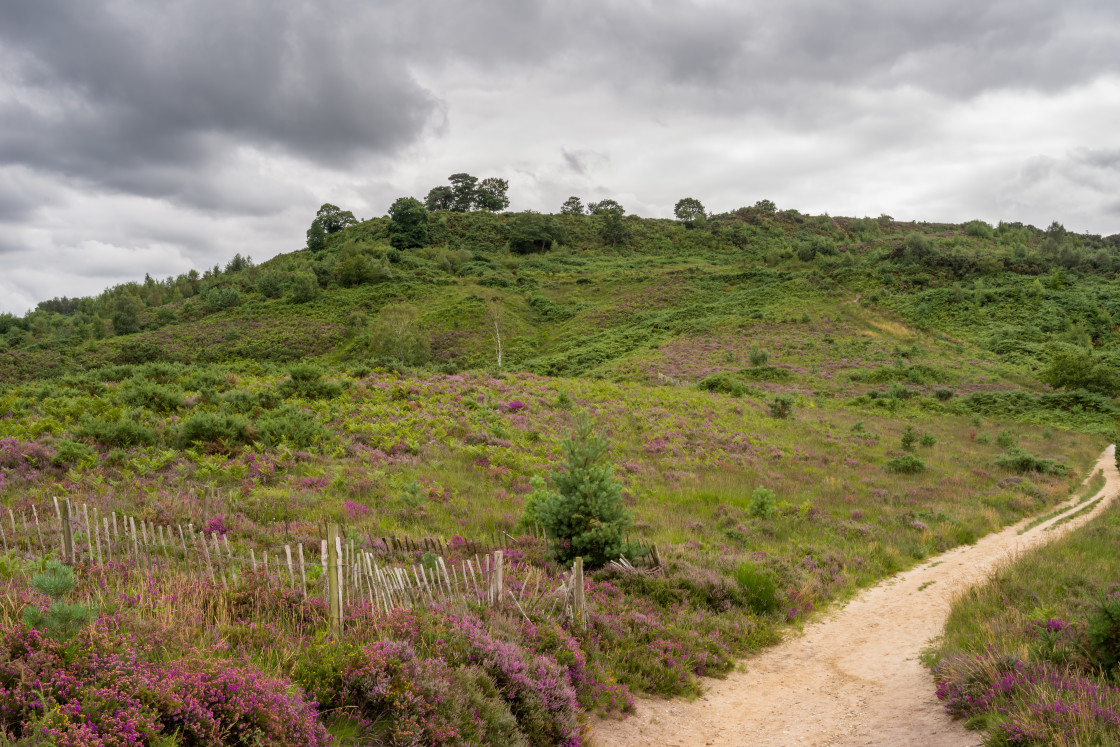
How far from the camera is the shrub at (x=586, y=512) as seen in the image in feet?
36.1

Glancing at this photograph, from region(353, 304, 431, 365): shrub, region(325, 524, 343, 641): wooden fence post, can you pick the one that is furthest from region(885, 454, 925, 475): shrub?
region(353, 304, 431, 365): shrub

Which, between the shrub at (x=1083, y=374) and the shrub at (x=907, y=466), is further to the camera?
the shrub at (x=1083, y=374)

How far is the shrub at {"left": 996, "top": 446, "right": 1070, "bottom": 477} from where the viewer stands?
22611 millimetres

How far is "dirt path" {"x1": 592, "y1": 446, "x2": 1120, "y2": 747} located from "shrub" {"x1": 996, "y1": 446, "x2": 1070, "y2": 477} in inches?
584

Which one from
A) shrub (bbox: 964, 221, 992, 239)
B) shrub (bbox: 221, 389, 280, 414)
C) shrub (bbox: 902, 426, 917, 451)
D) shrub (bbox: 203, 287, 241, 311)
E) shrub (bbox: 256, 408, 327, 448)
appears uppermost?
shrub (bbox: 964, 221, 992, 239)

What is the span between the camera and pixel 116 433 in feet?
50.0

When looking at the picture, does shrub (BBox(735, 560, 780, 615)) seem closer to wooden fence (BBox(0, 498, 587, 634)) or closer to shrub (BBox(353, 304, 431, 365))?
wooden fence (BBox(0, 498, 587, 634))

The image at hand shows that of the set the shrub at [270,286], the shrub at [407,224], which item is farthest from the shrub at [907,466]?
Result: the shrub at [407,224]

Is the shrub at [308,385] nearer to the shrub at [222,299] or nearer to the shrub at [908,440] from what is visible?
the shrub at [908,440]

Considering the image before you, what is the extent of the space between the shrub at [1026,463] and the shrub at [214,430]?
93.0 feet

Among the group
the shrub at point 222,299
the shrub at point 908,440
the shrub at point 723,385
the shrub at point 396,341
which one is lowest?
the shrub at point 908,440

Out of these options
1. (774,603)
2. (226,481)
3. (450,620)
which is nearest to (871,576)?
(774,603)

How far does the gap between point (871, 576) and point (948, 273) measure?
230 ft

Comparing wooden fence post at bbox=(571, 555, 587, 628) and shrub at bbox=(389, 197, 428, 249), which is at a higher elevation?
shrub at bbox=(389, 197, 428, 249)
